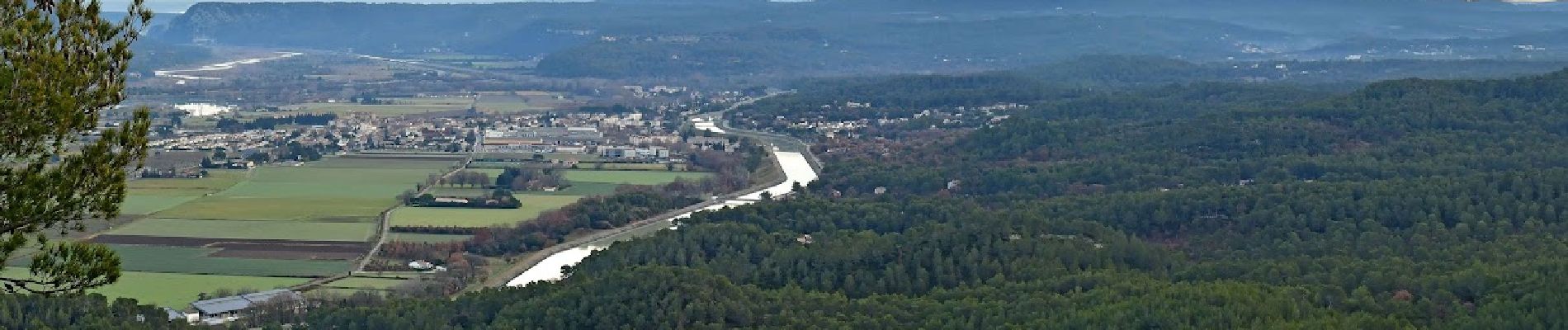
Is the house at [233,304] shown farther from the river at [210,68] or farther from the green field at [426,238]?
the river at [210,68]

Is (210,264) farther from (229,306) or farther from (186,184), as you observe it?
(186,184)

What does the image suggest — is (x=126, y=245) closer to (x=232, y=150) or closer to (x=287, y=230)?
(x=287, y=230)

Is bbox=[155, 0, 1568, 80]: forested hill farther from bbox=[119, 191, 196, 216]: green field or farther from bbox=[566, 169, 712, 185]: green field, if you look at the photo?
bbox=[119, 191, 196, 216]: green field

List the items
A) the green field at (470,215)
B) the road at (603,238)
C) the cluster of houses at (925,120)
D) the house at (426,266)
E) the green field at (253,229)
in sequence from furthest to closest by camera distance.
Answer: the cluster of houses at (925,120) < the green field at (470,215) < the green field at (253,229) < the road at (603,238) < the house at (426,266)

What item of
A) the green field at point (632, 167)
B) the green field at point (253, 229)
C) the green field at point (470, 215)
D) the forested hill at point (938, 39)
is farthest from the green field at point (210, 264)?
the forested hill at point (938, 39)

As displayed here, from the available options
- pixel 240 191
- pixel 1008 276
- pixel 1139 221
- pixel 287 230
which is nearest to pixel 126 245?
pixel 287 230
